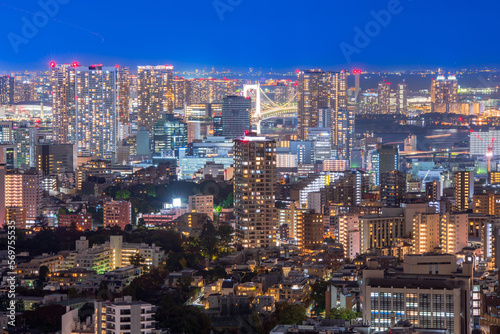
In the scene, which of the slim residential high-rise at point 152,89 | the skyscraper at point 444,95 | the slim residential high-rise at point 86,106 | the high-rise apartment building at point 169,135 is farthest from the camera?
the slim residential high-rise at point 152,89

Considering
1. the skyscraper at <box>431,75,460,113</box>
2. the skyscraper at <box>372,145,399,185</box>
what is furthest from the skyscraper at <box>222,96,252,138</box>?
the skyscraper at <box>372,145,399,185</box>

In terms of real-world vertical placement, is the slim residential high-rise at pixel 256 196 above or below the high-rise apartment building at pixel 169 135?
below

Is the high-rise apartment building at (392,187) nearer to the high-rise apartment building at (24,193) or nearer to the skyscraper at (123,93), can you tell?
the high-rise apartment building at (24,193)

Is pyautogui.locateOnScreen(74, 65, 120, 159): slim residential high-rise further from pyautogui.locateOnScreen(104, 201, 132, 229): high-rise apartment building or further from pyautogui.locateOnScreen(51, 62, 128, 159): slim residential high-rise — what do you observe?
pyautogui.locateOnScreen(104, 201, 132, 229): high-rise apartment building

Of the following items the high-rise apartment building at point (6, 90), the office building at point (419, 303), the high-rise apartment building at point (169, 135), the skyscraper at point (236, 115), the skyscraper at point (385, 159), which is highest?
the high-rise apartment building at point (6, 90)

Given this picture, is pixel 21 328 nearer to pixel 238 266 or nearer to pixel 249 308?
pixel 249 308

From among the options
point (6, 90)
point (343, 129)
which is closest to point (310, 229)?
point (343, 129)

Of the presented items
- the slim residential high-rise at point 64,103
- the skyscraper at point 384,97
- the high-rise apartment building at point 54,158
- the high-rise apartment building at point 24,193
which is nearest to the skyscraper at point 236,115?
the skyscraper at point 384,97

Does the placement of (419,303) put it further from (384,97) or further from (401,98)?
(401,98)
